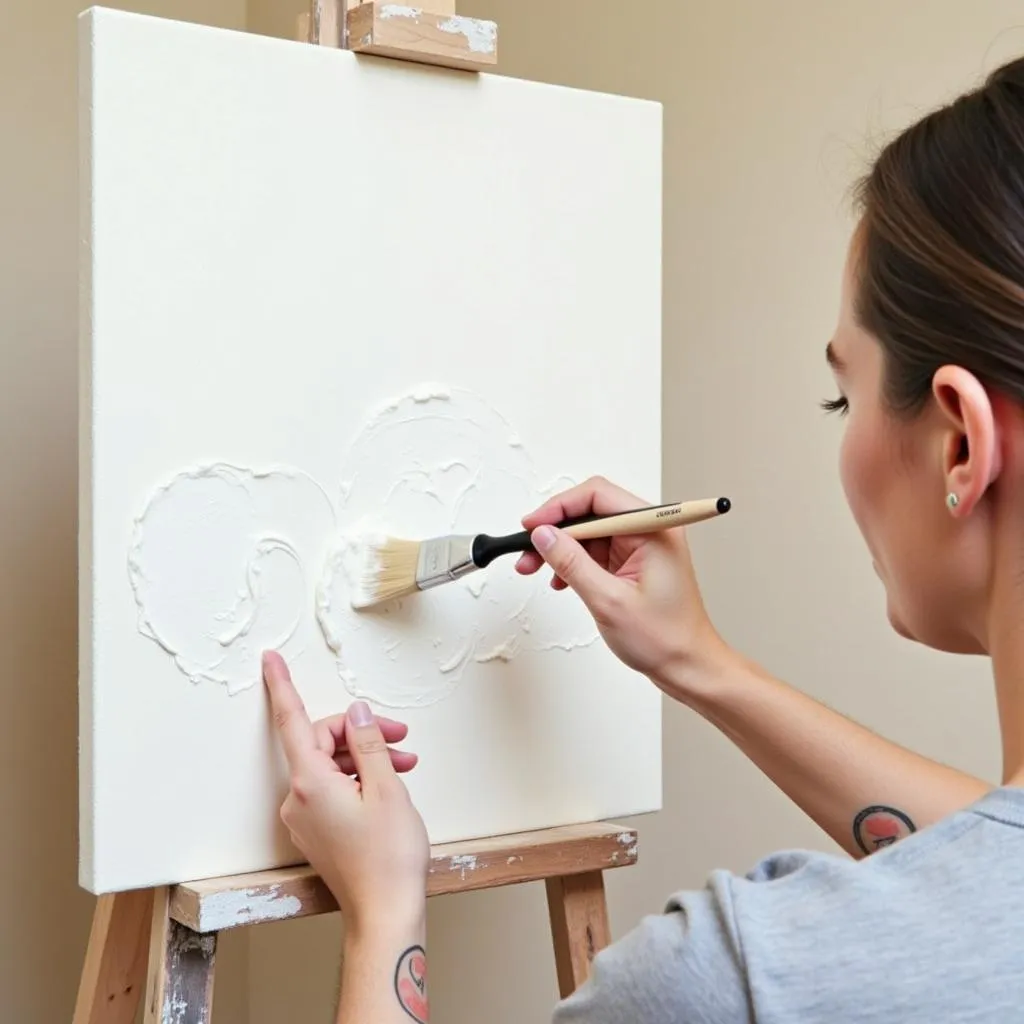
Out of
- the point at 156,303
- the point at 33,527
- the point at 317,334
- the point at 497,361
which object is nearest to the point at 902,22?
the point at 497,361

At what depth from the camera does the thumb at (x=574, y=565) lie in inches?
40.6

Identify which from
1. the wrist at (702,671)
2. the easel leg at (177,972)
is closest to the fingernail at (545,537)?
the wrist at (702,671)

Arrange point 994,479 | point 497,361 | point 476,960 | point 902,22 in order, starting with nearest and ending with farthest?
point 994,479 < point 497,361 < point 902,22 < point 476,960

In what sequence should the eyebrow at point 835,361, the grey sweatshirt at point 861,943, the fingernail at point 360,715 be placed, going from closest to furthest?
the grey sweatshirt at point 861,943 → the eyebrow at point 835,361 → the fingernail at point 360,715

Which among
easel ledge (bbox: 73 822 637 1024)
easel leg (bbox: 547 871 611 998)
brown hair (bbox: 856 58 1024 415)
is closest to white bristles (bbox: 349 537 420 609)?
easel ledge (bbox: 73 822 637 1024)

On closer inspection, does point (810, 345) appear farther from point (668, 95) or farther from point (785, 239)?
point (668, 95)

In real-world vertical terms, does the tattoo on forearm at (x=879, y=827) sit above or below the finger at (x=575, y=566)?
below

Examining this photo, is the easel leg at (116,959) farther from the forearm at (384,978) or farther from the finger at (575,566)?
the finger at (575,566)

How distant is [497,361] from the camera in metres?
1.12

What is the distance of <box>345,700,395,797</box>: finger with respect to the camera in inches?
38.1

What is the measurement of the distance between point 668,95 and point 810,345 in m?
0.35

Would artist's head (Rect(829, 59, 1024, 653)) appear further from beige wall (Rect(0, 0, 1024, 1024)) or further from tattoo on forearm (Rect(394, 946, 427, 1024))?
beige wall (Rect(0, 0, 1024, 1024))

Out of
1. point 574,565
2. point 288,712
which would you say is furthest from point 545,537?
point 288,712

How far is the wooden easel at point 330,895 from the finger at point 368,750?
0.09 meters
